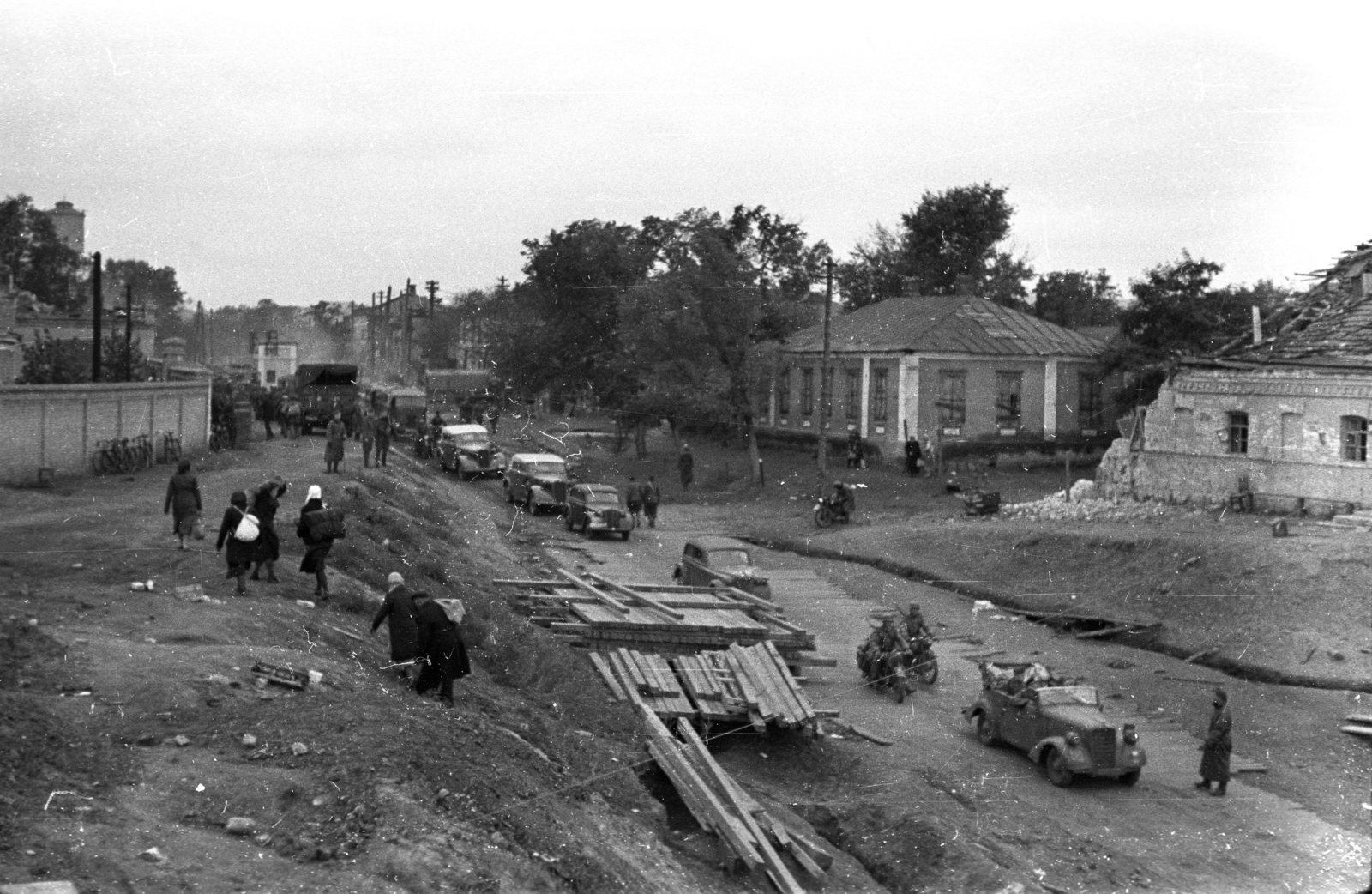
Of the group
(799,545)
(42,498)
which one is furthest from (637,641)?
(799,545)

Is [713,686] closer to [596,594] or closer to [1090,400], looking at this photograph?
[596,594]

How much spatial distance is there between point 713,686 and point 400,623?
198 inches

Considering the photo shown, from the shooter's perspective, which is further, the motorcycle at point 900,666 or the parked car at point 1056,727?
the motorcycle at point 900,666

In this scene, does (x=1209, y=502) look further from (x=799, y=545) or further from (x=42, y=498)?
(x=42, y=498)

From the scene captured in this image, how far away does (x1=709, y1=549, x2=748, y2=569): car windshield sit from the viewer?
94.0 ft

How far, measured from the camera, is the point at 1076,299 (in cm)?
8869

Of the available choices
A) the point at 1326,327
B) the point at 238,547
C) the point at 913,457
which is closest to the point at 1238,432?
the point at 1326,327

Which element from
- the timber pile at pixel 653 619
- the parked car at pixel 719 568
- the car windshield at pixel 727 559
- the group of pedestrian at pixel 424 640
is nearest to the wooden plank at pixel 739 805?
the group of pedestrian at pixel 424 640

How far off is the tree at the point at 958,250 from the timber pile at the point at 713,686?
5234 centimetres

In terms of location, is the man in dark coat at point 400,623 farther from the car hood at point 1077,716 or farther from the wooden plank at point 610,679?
the car hood at point 1077,716

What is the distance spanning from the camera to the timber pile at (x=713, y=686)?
17.5 meters

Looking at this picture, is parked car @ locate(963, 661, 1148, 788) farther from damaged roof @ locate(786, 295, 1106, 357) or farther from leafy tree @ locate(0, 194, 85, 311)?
leafy tree @ locate(0, 194, 85, 311)

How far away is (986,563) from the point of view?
3256 cm

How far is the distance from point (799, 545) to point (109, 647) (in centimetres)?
2592
